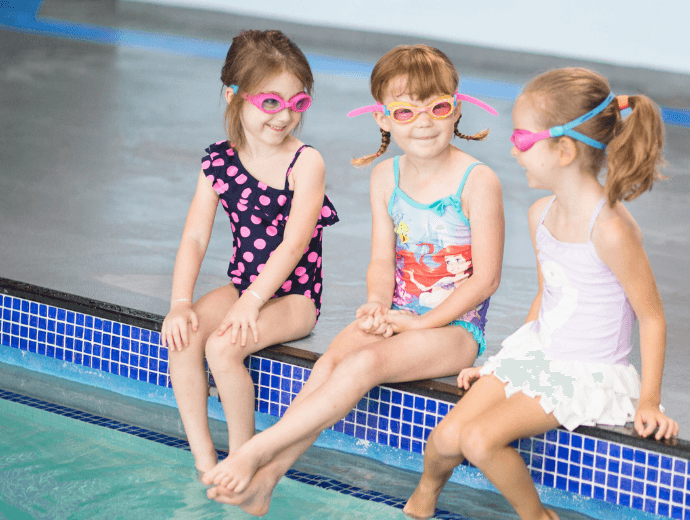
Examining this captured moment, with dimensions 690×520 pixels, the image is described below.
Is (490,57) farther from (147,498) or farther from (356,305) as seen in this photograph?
(147,498)

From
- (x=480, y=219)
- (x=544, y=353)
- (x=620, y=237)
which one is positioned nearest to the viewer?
(x=620, y=237)

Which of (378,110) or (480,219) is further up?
(378,110)

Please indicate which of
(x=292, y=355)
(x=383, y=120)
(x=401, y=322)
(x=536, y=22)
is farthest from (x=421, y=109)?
(x=536, y=22)

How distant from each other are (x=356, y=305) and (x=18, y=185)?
97.5 inches

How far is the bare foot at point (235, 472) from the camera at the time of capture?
85.6 inches

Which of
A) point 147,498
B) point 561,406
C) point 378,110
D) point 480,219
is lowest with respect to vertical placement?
point 147,498

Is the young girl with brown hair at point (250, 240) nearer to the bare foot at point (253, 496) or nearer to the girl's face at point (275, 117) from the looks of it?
the girl's face at point (275, 117)

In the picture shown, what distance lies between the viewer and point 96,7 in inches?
535

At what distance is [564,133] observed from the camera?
2.17 metres

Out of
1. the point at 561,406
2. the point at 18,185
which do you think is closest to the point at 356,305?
the point at 561,406

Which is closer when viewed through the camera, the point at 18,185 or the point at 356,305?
the point at 356,305

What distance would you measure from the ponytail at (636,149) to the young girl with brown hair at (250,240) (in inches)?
38.2

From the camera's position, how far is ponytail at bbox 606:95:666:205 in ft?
6.86

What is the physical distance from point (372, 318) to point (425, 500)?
0.53 meters
